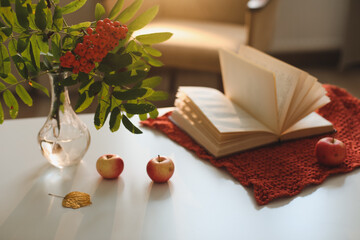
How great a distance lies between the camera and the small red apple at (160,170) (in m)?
1.00

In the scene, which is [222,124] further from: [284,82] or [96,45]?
[96,45]

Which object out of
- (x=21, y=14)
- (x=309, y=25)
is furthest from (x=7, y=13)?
(x=309, y=25)

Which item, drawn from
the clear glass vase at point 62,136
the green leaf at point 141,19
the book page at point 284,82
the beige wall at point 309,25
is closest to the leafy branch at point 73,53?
the green leaf at point 141,19

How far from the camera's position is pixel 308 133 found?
1259 millimetres

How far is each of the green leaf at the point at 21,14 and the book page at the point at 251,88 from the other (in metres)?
0.61

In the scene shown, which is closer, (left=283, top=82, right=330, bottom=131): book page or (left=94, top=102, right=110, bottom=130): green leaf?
(left=94, top=102, right=110, bottom=130): green leaf

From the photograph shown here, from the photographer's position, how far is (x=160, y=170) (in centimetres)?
100

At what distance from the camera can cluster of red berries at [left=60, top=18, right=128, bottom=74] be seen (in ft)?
2.65

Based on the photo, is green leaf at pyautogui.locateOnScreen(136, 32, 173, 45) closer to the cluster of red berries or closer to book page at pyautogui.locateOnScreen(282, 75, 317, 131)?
Result: the cluster of red berries

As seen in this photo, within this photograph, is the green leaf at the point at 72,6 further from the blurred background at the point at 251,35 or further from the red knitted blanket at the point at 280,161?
the red knitted blanket at the point at 280,161

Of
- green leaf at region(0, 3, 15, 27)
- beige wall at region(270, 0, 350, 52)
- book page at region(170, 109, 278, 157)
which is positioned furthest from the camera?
beige wall at region(270, 0, 350, 52)

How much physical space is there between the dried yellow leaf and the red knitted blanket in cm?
34

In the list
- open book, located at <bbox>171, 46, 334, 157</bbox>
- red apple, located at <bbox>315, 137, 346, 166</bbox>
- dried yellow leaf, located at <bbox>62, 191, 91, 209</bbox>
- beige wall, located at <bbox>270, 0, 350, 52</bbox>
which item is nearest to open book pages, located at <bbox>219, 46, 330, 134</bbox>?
open book, located at <bbox>171, 46, 334, 157</bbox>

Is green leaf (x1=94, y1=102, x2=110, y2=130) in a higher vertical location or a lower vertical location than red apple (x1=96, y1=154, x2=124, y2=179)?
higher
